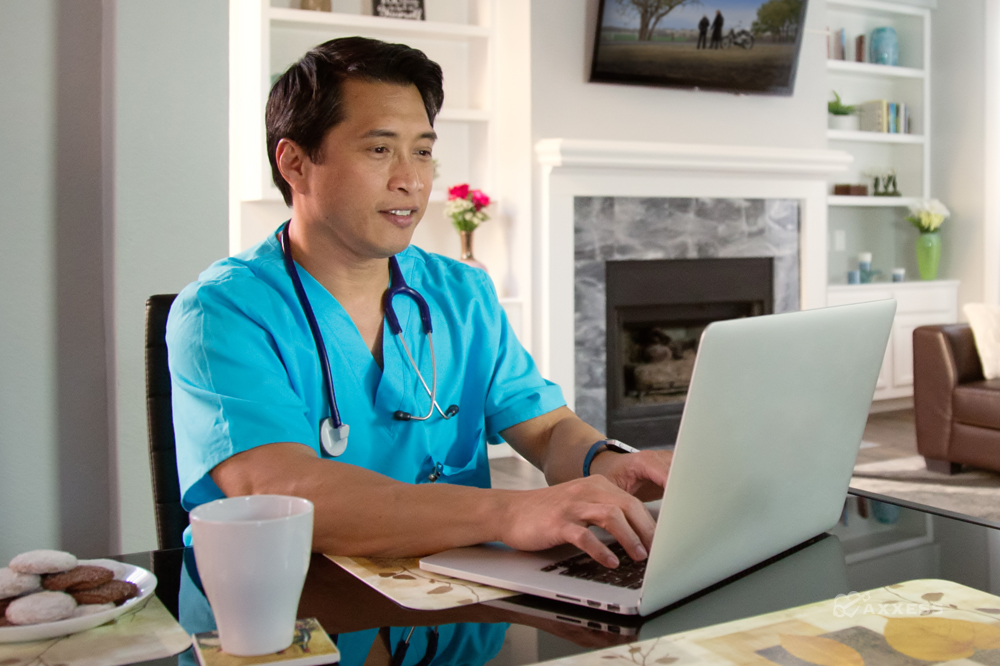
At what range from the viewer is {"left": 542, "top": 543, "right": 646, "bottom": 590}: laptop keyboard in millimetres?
709

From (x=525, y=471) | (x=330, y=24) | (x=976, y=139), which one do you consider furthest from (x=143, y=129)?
(x=976, y=139)

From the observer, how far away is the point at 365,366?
1.13 metres

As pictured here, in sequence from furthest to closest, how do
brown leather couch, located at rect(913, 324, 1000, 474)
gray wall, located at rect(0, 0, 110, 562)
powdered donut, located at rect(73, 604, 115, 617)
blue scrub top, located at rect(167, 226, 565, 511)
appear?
brown leather couch, located at rect(913, 324, 1000, 474)
gray wall, located at rect(0, 0, 110, 562)
blue scrub top, located at rect(167, 226, 565, 511)
powdered donut, located at rect(73, 604, 115, 617)

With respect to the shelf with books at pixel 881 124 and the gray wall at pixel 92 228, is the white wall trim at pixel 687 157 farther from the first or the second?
the gray wall at pixel 92 228

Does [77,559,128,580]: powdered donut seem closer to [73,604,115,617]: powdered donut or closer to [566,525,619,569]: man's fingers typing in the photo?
[73,604,115,617]: powdered donut

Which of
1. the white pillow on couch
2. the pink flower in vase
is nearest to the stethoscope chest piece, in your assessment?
the pink flower in vase

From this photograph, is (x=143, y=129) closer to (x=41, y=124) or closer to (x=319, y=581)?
(x=41, y=124)

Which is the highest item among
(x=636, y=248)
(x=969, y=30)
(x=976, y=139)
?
(x=969, y=30)

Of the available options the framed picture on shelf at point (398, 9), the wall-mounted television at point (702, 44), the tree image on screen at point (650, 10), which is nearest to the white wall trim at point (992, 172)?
the wall-mounted television at point (702, 44)

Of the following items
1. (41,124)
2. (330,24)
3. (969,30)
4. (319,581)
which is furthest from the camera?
(969,30)

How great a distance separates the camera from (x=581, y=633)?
0.62m

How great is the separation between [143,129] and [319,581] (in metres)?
1.15

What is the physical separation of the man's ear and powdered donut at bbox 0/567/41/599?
65cm
